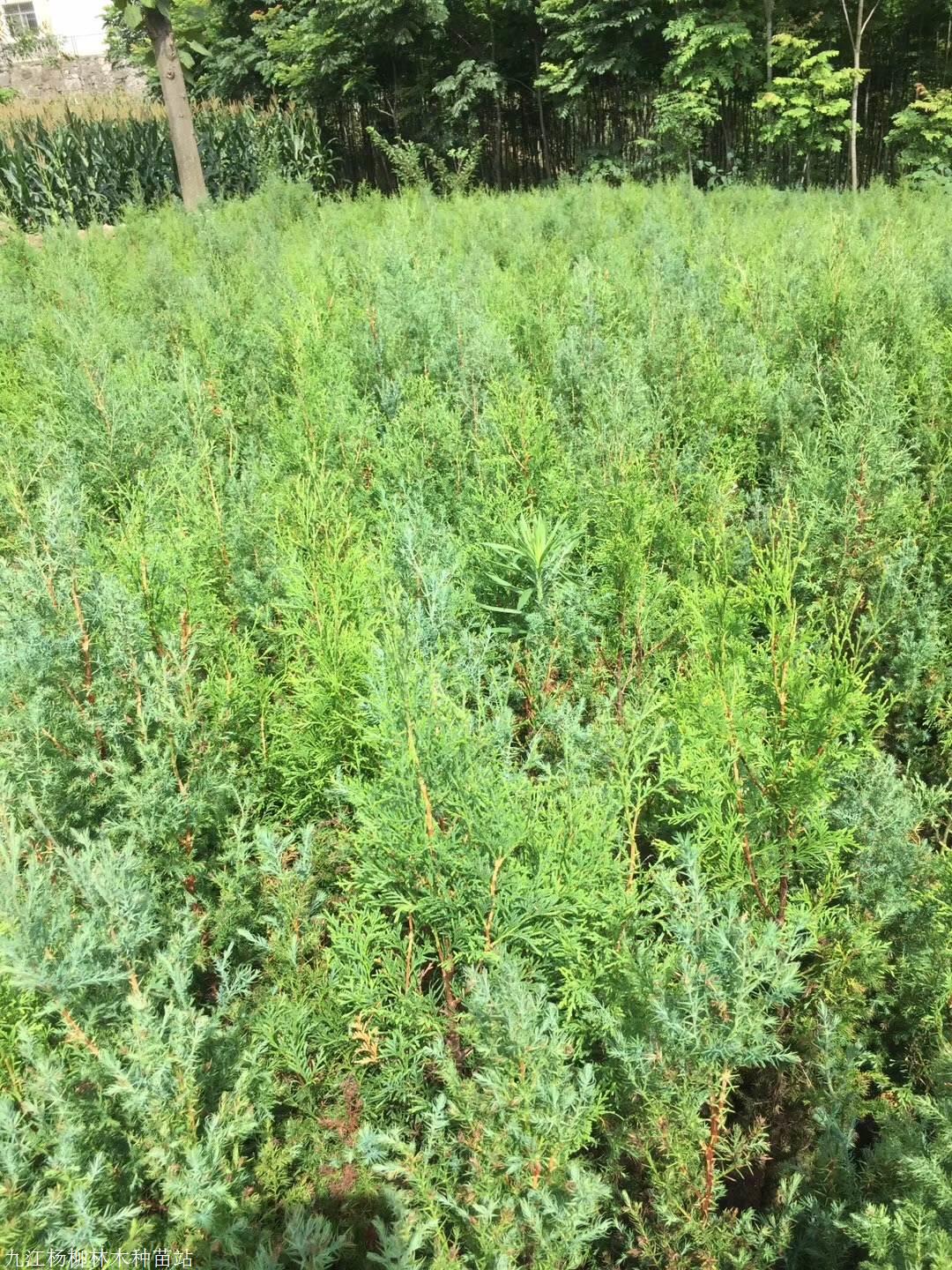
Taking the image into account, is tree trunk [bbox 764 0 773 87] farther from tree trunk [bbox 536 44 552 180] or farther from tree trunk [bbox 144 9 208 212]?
tree trunk [bbox 144 9 208 212]

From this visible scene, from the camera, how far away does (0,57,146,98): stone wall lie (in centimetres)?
4038

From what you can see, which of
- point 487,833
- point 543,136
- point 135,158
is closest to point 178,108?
point 135,158

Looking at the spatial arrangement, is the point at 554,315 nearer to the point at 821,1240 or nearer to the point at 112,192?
the point at 821,1240

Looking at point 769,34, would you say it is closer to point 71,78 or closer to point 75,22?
point 71,78

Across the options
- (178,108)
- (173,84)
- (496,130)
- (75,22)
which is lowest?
(178,108)

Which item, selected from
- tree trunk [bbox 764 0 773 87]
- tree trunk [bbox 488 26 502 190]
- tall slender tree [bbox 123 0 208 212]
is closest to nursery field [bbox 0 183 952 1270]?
tall slender tree [bbox 123 0 208 212]

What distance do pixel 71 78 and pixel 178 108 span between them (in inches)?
1600

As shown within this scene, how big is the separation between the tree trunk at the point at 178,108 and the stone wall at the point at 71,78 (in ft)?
117

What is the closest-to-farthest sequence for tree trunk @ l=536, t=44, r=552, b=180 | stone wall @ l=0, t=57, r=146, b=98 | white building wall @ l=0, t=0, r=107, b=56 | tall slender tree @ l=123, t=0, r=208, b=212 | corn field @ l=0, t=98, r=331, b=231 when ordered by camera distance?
tall slender tree @ l=123, t=0, r=208, b=212 → corn field @ l=0, t=98, r=331, b=231 → tree trunk @ l=536, t=44, r=552, b=180 → stone wall @ l=0, t=57, r=146, b=98 → white building wall @ l=0, t=0, r=107, b=56

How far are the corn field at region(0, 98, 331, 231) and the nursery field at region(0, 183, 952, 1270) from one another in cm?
1340

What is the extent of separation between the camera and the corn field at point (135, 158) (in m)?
15.0

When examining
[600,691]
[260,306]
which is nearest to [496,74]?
[260,306]

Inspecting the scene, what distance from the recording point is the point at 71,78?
137 feet

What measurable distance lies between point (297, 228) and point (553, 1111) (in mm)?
9005
